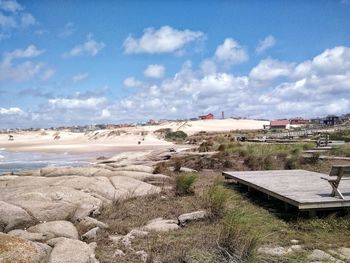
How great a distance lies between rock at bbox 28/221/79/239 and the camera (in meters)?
6.85

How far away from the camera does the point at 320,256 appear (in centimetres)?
569

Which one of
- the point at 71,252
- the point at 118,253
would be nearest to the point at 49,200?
the point at 71,252

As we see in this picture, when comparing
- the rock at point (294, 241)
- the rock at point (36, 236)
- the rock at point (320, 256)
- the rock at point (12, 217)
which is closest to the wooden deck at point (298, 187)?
the rock at point (294, 241)

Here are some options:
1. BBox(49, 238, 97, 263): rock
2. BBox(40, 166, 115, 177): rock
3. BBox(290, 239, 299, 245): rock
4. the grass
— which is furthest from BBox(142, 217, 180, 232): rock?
the grass

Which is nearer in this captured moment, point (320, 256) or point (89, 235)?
point (320, 256)

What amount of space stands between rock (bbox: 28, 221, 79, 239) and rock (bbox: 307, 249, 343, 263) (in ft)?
12.4

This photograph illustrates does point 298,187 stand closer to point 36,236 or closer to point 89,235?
point 89,235

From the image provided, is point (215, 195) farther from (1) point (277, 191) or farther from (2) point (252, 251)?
(2) point (252, 251)

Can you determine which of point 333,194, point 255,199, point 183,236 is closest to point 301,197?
point 333,194

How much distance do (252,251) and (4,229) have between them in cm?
460

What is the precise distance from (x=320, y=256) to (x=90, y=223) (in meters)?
4.03

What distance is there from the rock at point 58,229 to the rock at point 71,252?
2.01 feet

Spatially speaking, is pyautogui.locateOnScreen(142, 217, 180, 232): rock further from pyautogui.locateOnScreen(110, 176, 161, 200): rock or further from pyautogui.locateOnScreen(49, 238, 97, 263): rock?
pyautogui.locateOnScreen(110, 176, 161, 200): rock

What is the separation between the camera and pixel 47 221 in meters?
7.90
